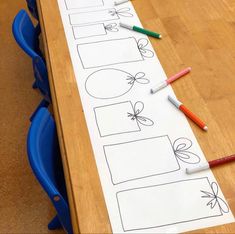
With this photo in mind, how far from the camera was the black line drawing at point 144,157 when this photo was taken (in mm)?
751

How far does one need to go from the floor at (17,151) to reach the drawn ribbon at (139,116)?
0.75 meters

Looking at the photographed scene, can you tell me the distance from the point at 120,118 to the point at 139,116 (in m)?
0.05

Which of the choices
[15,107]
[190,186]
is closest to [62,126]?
[190,186]

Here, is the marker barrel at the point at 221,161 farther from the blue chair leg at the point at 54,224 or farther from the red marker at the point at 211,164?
the blue chair leg at the point at 54,224

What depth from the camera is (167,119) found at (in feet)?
2.84

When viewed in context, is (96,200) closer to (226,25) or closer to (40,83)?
(40,83)

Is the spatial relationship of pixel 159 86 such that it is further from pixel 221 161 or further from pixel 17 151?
pixel 17 151

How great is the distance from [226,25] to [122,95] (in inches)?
19.6

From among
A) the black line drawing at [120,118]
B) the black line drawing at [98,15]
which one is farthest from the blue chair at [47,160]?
the black line drawing at [98,15]

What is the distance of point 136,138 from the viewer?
2.70 feet

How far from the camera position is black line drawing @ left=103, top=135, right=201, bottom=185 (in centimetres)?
75

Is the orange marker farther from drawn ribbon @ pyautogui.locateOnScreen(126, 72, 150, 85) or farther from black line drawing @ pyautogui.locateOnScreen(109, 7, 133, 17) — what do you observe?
black line drawing @ pyautogui.locateOnScreen(109, 7, 133, 17)

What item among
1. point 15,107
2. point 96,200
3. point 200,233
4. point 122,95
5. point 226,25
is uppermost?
point 15,107

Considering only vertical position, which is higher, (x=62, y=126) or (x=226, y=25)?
(x=226, y=25)
